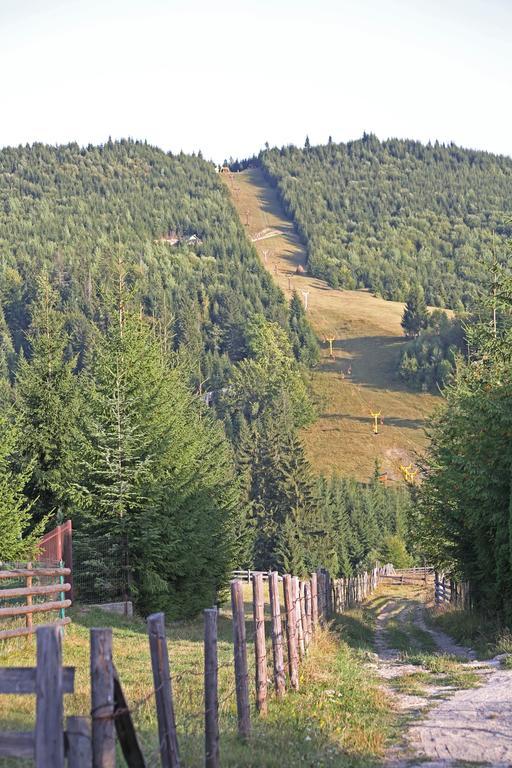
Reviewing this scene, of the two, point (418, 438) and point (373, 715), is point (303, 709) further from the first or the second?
point (418, 438)

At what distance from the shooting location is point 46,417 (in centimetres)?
3266

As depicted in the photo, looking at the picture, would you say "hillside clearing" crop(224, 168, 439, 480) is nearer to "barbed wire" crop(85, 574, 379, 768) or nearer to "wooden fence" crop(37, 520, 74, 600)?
"wooden fence" crop(37, 520, 74, 600)

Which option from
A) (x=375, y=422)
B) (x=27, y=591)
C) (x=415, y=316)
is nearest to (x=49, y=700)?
(x=27, y=591)

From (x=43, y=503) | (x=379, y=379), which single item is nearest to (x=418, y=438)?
(x=379, y=379)

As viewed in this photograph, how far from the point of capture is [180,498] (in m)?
27.7

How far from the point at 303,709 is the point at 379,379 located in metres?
160

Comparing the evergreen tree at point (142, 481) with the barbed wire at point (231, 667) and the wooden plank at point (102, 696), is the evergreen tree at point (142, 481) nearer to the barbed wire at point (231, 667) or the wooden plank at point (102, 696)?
the barbed wire at point (231, 667)

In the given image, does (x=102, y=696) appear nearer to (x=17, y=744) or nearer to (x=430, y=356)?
(x=17, y=744)

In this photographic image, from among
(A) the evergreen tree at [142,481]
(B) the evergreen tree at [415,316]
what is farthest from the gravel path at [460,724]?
(B) the evergreen tree at [415,316]

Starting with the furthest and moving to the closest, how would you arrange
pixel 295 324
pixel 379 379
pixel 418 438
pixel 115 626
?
pixel 295 324
pixel 379 379
pixel 418 438
pixel 115 626

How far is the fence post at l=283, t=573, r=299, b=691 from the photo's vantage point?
12531 mm

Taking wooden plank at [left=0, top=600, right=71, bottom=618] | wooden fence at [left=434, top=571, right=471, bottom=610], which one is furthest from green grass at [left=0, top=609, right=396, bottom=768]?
wooden fence at [left=434, top=571, right=471, bottom=610]

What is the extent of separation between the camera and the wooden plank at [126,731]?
17.8ft

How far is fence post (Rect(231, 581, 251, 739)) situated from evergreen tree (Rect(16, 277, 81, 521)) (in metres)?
22.6
